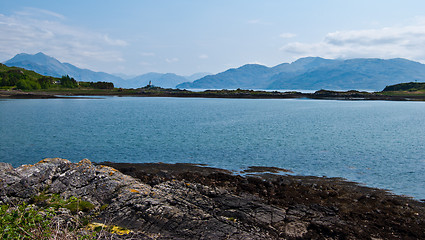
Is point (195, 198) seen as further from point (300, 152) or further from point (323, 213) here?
point (300, 152)

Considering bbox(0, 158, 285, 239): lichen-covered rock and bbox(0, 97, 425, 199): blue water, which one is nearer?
bbox(0, 158, 285, 239): lichen-covered rock

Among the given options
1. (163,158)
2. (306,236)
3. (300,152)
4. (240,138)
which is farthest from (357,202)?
(240,138)

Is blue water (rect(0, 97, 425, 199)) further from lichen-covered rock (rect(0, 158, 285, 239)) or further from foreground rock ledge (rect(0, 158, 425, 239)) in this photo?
lichen-covered rock (rect(0, 158, 285, 239))

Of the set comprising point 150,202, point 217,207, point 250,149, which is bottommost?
point 250,149

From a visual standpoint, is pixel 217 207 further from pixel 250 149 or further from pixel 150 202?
pixel 250 149

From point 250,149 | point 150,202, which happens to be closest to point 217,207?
point 150,202

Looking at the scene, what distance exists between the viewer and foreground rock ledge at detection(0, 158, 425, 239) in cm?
1391

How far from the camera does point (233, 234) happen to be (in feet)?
43.7

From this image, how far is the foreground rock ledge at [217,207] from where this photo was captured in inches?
547

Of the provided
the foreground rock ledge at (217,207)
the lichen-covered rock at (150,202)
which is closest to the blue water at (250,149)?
the foreground rock ledge at (217,207)

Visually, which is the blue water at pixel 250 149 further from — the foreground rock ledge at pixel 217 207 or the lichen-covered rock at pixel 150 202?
the lichen-covered rock at pixel 150 202

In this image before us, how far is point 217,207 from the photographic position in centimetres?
1586

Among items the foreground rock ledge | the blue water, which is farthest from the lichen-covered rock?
the blue water

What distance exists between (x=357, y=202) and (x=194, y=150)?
2225cm
